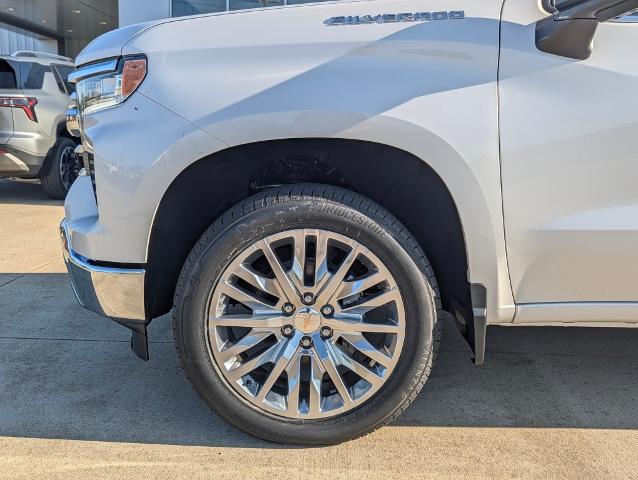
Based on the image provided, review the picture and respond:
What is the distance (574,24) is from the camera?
2.03 meters

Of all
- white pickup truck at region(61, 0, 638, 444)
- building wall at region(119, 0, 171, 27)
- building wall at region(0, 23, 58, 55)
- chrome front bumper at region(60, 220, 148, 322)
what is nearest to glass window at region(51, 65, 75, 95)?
building wall at region(119, 0, 171, 27)

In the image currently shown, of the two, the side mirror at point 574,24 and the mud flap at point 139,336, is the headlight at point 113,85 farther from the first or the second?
the side mirror at point 574,24

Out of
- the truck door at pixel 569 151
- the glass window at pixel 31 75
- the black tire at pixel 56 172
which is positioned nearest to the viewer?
the truck door at pixel 569 151

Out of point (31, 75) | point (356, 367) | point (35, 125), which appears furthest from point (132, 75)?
point (31, 75)

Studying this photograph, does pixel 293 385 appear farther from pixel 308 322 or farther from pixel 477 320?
pixel 477 320

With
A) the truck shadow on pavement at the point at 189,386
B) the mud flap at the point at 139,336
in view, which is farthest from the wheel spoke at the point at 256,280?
the truck shadow on pavement at the point at 189,386

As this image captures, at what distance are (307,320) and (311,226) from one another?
359 mm

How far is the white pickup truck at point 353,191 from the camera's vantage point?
2.09 m

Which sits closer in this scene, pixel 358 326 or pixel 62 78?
pixel 358 326

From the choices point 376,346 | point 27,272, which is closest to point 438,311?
point 376,346

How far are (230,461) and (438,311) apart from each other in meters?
0.96

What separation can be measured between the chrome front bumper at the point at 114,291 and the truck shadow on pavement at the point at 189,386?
1.67 ft

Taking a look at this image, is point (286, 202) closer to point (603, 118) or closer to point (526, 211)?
point (526, 211)

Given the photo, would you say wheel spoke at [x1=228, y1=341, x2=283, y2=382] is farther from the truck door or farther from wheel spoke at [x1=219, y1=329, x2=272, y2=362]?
the truck door
